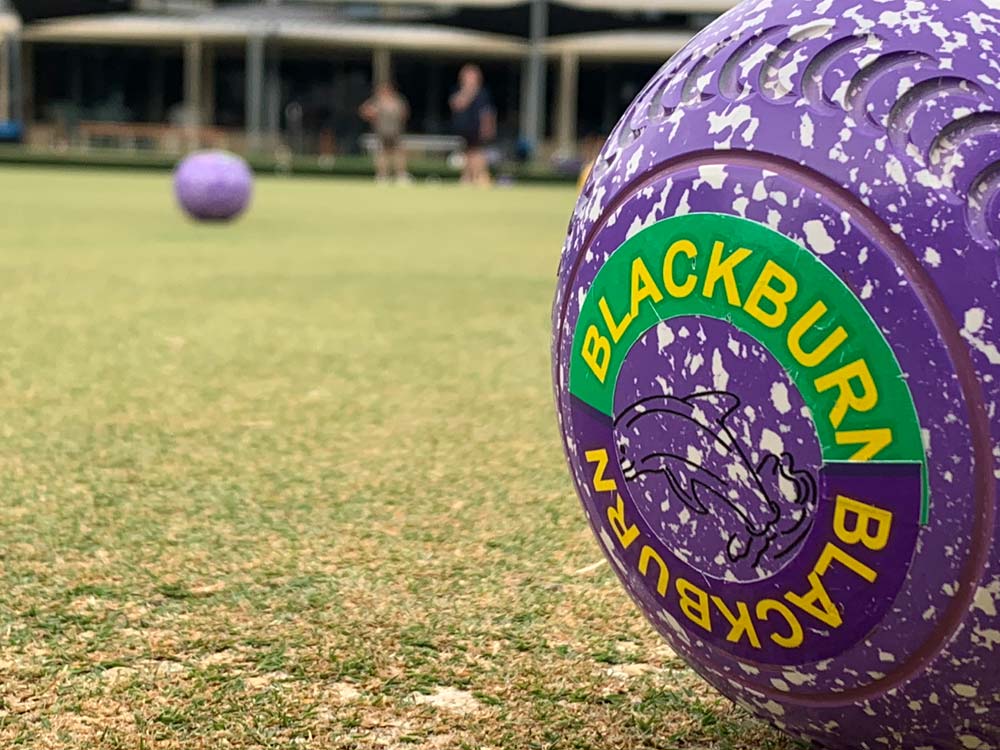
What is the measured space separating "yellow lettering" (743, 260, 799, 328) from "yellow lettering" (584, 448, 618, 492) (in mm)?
338

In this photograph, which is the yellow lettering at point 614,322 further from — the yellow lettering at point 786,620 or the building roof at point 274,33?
the building roof at point 274,33

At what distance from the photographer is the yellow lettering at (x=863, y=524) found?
4.82 feet

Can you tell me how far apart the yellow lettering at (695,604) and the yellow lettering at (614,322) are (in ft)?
1.09

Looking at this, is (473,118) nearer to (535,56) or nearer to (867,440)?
(535,56)

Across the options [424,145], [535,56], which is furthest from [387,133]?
[424,145]

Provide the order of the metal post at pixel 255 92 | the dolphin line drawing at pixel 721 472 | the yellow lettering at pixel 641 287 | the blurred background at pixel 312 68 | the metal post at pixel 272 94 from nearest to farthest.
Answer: the dolphin line drawing at pixel 721 472 → the yellow lettering at pixel 641 287 → the metal post at pixel 255 92 → the blurred background at pixel 312 68 → the metal post at pixel 272 94

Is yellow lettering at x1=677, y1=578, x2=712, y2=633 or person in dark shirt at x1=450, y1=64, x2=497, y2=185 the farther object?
person in dark shirt at x1=450, y1=64, x2=497, y2=185

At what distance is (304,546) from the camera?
2.68 m

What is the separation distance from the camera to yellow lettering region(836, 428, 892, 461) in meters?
1.46

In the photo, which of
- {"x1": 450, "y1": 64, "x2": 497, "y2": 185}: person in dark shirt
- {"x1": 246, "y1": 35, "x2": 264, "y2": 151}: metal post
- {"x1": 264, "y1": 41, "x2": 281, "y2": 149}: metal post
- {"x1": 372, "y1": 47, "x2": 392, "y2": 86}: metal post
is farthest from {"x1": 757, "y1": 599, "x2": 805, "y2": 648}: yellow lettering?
{"x1": 372, "y1": 47, "x2": 392, "y2": 86}: metal post

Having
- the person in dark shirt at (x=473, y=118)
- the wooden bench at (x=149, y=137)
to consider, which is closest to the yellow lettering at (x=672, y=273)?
the person in dark shirt at (x=473, y=118)

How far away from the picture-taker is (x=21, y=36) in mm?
32844

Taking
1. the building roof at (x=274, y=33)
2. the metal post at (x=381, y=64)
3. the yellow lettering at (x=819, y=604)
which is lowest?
the yellow lettering at (x=819, y=604)

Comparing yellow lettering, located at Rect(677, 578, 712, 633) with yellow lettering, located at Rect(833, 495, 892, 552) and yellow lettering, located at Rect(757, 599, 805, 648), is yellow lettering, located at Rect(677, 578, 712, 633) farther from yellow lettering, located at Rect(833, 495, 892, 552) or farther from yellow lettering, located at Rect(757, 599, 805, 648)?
yellow lettering, located at Rect(833, 495, 892, 552)
